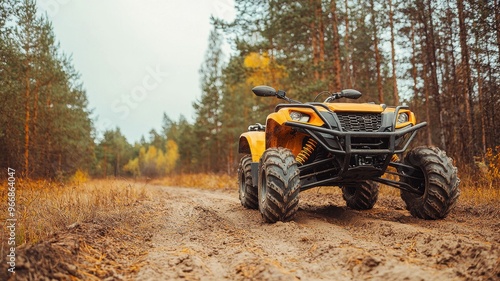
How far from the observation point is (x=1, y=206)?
240 inches

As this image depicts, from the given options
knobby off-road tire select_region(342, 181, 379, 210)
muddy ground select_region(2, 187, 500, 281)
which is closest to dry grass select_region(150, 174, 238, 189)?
knobby off-road tire select_region(342, 181, 379, 210)

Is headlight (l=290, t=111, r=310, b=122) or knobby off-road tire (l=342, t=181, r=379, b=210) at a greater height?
headlight (l=290, t=111, r=310, b=122)

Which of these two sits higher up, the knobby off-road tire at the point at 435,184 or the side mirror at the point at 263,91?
the side mirror at the point at 263,91

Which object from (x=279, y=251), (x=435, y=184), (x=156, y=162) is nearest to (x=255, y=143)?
(x=435, y=184)

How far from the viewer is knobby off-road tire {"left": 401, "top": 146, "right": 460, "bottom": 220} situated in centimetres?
455

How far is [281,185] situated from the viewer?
4.32 m

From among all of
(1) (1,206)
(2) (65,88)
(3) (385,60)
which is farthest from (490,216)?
(2) (65,88)

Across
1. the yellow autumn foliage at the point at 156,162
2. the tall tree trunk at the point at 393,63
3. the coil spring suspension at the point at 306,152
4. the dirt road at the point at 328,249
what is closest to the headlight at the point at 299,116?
the coil spring suspension at the point at 306,152

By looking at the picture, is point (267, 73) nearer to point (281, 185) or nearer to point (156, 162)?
point (281, 185)

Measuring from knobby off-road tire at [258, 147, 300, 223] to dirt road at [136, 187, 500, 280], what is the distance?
0.61 ft

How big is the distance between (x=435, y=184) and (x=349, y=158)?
1172 millimetres

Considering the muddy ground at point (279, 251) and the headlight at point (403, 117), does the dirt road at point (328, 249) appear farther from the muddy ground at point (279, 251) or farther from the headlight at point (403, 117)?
the headlight at point (403, 117)

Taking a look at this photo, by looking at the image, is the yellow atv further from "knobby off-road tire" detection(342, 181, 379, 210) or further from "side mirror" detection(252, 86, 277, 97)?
"knobby off-road tire" detection(342, 181, 379, 210)

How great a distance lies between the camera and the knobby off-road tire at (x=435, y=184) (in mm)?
4555
